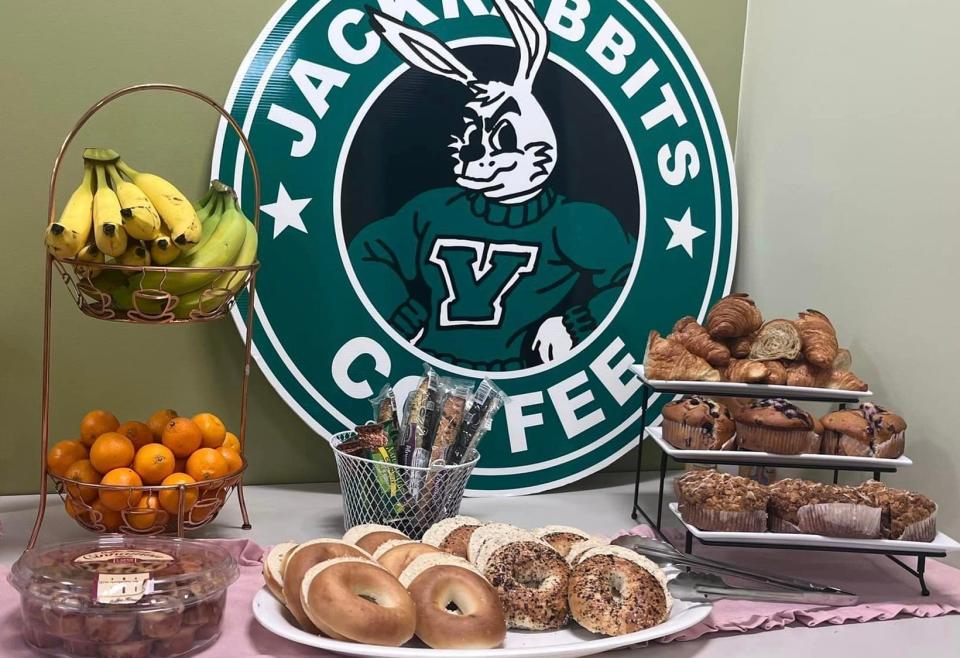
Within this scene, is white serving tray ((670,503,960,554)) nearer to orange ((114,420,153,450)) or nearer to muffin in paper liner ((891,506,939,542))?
muffin in paper liner ((891,506,939,542))

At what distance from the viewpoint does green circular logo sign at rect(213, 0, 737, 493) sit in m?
1.74

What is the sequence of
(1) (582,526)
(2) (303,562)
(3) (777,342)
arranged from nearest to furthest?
(2) (303,562) → (3) (777,342) → (1) (582,526)

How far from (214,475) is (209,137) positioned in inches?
25.1

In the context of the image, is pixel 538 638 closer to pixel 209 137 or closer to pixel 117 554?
pixel 117 554

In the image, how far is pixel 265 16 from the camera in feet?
5.73

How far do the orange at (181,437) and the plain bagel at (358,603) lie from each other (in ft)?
1.38

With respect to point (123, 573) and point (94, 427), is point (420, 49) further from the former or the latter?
point (123, 573)

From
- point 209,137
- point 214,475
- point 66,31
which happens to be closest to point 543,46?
point 209,137

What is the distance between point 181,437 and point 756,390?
0.88 metres

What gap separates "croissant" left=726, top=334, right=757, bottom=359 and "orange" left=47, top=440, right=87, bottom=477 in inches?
41.3

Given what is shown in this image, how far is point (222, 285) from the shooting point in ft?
4.69

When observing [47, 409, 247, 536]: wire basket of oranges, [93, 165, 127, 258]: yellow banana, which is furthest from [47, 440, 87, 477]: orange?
[93, 165, 127, 258]: yellow banana

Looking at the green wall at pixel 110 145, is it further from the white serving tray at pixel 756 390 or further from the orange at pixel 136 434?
the white serving tray at pixel 756 390

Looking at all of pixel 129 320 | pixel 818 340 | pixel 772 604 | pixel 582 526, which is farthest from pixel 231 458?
pixel 818 340
